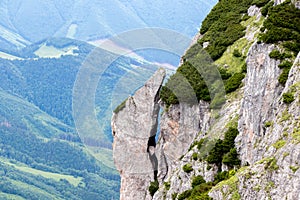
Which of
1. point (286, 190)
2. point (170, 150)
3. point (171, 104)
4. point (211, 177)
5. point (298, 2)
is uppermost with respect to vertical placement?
point (298, 2)

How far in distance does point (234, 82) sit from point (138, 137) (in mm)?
12703

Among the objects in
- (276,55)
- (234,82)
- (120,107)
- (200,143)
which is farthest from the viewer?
(120,107)

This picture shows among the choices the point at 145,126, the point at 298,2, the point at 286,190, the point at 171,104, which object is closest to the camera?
the point at 286,190

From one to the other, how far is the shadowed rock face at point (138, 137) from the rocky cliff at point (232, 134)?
82mm

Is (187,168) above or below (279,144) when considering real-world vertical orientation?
above

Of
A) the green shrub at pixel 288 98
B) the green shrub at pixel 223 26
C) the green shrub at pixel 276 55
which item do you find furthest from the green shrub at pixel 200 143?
the green shrub at pixel 288 98

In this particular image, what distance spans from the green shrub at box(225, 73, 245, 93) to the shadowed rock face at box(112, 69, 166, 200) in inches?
372

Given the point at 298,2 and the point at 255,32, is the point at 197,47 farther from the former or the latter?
the point at 298,2

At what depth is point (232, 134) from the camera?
4000 centimetres

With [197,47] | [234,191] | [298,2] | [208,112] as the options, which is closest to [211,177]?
[208,112]

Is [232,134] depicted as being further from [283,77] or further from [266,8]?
[266,8]

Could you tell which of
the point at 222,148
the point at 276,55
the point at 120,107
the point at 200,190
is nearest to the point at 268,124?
the point at 276,55

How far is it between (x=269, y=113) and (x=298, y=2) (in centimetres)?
975

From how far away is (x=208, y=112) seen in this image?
45969mm
